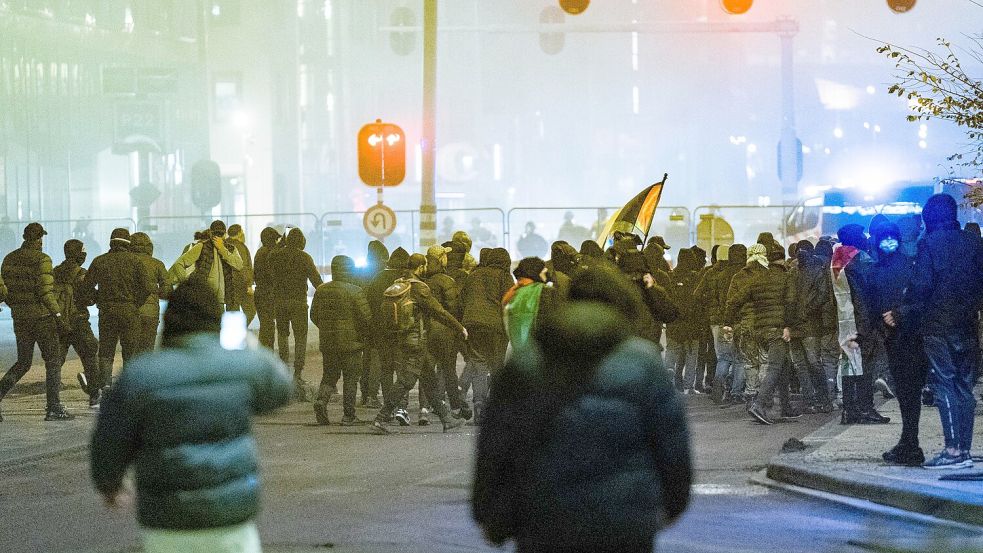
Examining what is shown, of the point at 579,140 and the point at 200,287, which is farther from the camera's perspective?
the point at 579,140

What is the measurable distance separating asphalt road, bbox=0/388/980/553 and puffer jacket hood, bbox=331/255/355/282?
1.45m

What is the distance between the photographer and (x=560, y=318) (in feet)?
12.8

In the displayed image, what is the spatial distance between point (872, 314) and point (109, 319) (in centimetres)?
738

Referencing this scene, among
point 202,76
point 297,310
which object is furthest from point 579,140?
point 297,310

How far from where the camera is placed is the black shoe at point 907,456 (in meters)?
10.0

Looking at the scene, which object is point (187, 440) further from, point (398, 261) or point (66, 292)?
point (66, 292)

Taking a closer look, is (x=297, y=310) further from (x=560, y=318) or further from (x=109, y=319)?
(x=560, y=318)

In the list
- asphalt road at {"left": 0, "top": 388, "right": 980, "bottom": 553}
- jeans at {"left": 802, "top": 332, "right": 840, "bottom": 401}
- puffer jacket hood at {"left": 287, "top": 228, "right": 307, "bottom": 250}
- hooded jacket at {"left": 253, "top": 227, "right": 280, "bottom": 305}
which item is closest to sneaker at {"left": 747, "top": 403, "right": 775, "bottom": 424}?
asphalt road at {"left": 0, "top": 388, "right": 980, "bottom": 553}

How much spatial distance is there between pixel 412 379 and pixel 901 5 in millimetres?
7956

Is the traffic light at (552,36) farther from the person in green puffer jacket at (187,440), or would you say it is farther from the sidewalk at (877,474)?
the person in green puffer jacket at (187,440)

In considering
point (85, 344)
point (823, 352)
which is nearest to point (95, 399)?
point (85, 344)

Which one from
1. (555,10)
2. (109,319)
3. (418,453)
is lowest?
(418,453)

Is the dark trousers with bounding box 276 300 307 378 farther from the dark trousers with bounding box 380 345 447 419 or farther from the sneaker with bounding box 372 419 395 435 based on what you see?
the sneaker with bounding box 372 419 395 435

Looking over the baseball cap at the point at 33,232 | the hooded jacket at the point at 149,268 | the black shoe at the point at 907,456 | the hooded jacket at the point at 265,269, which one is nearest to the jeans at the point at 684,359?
the hooded jacket at the point at 265,269
